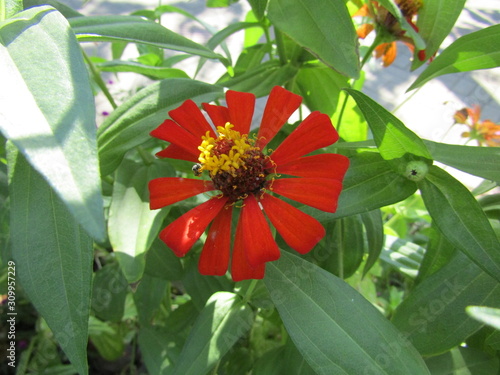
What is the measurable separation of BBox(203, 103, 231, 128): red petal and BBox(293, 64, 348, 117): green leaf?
0.53 ft

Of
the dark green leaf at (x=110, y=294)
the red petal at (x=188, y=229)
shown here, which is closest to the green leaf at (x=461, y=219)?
the red petal at (x=188, y=229)

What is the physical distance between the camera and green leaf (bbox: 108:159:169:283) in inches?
19.7

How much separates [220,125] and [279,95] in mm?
86

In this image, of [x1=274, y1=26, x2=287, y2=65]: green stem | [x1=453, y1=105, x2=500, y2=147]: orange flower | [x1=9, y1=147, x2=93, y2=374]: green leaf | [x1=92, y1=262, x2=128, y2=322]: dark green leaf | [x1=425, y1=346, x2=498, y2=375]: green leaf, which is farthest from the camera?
[x1=453, y1=105, x2=500, y2=147]: orange flower

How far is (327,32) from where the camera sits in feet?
1.71

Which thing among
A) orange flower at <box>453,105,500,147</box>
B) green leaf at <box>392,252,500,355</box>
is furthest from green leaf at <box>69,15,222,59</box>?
orange flower at <box>453,105,500,147</box>

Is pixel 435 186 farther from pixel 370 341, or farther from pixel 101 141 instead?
pixel 101 141

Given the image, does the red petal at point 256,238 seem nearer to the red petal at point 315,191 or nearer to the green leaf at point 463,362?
the red petal at point 315,191

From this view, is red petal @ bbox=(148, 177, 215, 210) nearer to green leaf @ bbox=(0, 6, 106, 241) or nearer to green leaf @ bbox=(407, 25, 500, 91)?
green leaf @ bbox=(0, 6, 106, 241)

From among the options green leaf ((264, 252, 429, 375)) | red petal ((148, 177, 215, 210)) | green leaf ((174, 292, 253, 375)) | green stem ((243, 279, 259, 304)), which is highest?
red petal ((148, 177, 215, 210))

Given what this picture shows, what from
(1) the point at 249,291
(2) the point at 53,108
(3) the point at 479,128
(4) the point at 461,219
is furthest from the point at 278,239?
(3) the point at 479,128

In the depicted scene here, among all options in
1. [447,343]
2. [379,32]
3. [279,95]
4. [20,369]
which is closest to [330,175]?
[279,95]

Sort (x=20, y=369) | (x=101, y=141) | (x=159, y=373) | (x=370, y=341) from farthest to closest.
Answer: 1. (x=20, y=369)
2. (x=159, y=373)
3. (x=101, y=141)
4. (x=370, y=341)

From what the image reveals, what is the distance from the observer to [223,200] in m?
0.51
